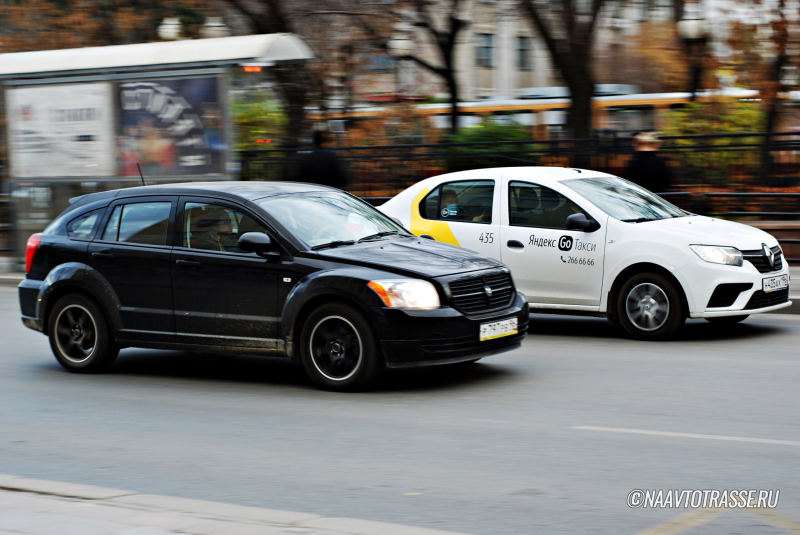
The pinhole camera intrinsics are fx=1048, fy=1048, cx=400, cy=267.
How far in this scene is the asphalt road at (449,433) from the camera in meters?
5.00

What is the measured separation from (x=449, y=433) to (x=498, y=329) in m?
1.55

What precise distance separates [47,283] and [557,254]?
4647 mm

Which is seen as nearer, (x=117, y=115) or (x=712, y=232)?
(x=712, y=232)

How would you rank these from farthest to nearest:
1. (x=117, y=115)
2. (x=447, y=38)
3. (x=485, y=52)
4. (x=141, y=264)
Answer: (x=485, y=52)
(x=447, y=38)
(x=117, y=115)
(x=141, y=264)

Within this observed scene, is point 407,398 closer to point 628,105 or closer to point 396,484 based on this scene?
point 396,484

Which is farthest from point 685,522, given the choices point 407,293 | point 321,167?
point 321,167

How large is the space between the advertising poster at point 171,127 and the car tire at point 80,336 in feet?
22.9

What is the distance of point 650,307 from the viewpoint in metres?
9.63

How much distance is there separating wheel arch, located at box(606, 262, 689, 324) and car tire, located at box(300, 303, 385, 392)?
10.5 feet

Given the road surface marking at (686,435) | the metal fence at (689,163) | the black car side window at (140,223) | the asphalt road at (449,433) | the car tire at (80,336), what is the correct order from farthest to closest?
the metal fence at (689,163), the car tire at (80,336), the black car side window at (140,223), the road surface marking at (686,435), the asphalt road at (449,433)

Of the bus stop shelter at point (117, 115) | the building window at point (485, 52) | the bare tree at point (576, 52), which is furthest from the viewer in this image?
the building window at point (485, 52)

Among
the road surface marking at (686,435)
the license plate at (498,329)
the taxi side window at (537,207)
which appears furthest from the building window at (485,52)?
the road surface marking at (686,435)

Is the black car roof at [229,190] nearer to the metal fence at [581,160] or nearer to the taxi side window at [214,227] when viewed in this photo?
the taxi side window at [214,227]

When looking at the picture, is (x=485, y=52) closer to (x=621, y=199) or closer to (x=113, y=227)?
(x=621, y=199)
